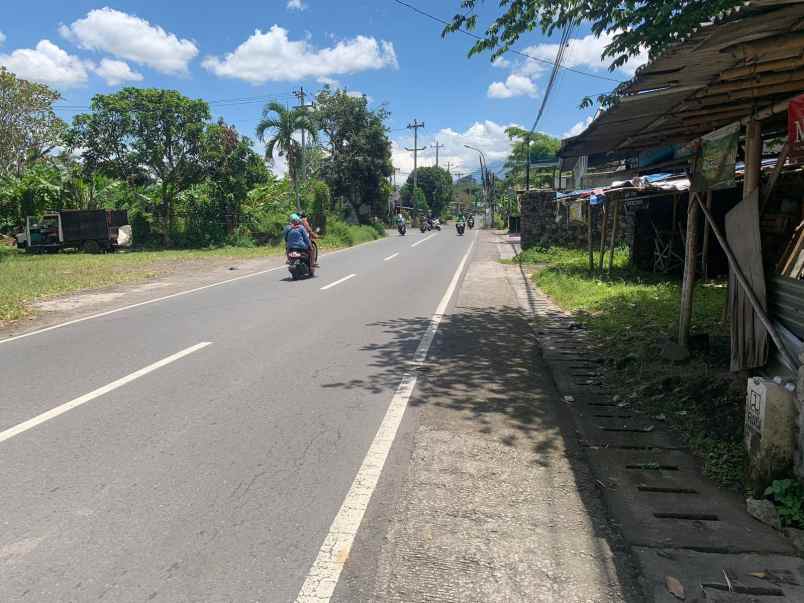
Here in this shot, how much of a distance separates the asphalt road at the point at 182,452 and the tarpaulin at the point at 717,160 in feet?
12.3

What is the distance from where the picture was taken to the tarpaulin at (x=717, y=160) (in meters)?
5.56

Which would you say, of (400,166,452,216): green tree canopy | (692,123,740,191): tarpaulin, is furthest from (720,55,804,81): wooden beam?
(400,166,452,216): green tree canopy

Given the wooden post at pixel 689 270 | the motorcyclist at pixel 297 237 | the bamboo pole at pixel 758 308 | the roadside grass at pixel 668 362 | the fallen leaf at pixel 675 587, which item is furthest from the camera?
the motorcyclist at pixel 297 237

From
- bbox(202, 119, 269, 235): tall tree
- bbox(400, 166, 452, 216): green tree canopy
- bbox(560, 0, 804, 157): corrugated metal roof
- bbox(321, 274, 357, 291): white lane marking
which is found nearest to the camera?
bbox(560, 0, 804, 157): corrugated metal roof

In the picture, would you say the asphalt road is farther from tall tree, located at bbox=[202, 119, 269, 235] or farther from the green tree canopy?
the green tree canopy

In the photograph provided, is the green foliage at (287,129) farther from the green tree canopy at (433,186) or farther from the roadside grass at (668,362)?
the green tree canopy at (433,186)

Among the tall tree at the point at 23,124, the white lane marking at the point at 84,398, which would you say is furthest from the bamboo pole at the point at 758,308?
the tall tree at the point at 23,124

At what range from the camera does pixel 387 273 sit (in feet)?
53.7

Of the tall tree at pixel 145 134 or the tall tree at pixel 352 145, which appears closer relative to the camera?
the tall tree at pixel 145 134

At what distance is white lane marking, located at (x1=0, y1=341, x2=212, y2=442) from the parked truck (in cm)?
2286

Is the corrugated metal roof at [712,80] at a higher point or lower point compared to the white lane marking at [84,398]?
higher

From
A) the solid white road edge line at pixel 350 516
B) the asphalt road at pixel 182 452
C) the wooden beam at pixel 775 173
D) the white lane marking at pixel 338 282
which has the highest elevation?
the wooden beam at pixel 775 173

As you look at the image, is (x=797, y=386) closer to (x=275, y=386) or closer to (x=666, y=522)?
(x=666, y=522)

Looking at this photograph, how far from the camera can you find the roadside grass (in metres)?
4.50
